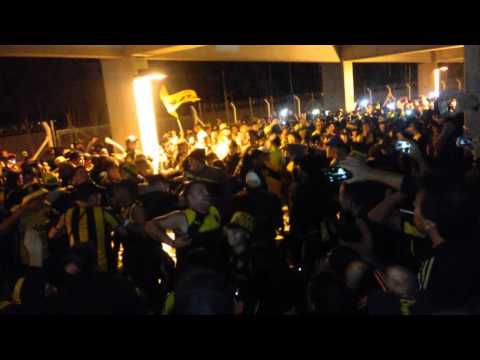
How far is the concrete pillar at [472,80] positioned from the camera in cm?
855

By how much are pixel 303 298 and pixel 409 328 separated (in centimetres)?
133

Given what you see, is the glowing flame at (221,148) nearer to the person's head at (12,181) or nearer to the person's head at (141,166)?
the person's head at (141,166)

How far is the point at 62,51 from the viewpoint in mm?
9727

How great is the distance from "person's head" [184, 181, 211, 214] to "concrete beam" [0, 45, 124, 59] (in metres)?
7.17

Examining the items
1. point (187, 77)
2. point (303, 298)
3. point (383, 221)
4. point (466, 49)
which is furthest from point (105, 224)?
point (187, 77)

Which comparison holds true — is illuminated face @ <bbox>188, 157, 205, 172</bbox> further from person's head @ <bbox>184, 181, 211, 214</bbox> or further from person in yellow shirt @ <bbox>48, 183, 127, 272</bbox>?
person's head @ <bbox>184, 181, 211, 214</bbox>

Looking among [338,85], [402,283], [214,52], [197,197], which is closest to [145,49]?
[214,52]

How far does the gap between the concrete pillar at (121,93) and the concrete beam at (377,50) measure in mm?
11665

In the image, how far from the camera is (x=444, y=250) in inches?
89.4

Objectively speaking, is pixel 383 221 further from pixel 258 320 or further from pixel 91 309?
pixel 91 309

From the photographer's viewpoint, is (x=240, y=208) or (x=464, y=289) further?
(x=240, y=208)

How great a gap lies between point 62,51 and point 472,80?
9.12 meters

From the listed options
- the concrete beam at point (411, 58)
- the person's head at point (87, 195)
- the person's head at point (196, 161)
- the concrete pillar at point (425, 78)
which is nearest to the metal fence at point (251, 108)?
the concrete pillar at point (425, 78)

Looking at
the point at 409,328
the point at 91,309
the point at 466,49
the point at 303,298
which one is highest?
the point at 466,49
